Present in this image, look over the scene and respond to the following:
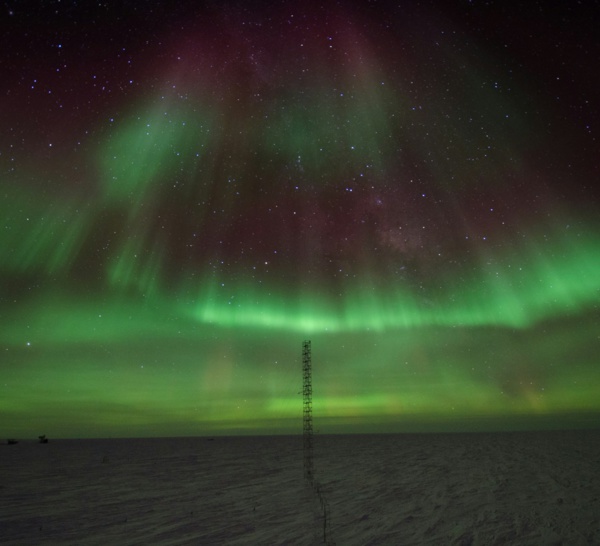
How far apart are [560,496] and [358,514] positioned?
14.5m

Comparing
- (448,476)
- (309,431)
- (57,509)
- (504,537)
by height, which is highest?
(309,431)

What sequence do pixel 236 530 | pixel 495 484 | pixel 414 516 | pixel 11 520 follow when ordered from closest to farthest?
pixel 236 530 → pixel 414 516 → pixel 11 520 → pixel 495 484

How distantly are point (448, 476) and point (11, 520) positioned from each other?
115ft

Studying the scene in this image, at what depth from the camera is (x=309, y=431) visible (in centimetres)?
4988

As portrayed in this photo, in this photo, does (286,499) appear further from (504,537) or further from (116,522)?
(504,537)

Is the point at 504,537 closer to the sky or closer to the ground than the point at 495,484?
closer to the ground

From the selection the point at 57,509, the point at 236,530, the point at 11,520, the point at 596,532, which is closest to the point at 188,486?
the point at 57,509

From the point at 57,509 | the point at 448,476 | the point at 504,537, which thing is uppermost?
the point at 448,476

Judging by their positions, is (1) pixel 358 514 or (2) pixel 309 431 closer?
(1) pixel 358 514

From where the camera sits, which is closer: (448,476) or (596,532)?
(596,532)

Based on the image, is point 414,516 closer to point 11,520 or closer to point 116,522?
point 116,522

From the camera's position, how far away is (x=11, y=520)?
27047 millimetres

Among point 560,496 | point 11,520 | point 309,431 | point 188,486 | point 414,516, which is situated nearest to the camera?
point 414,516

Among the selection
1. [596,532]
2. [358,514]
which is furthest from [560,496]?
[358,514]
